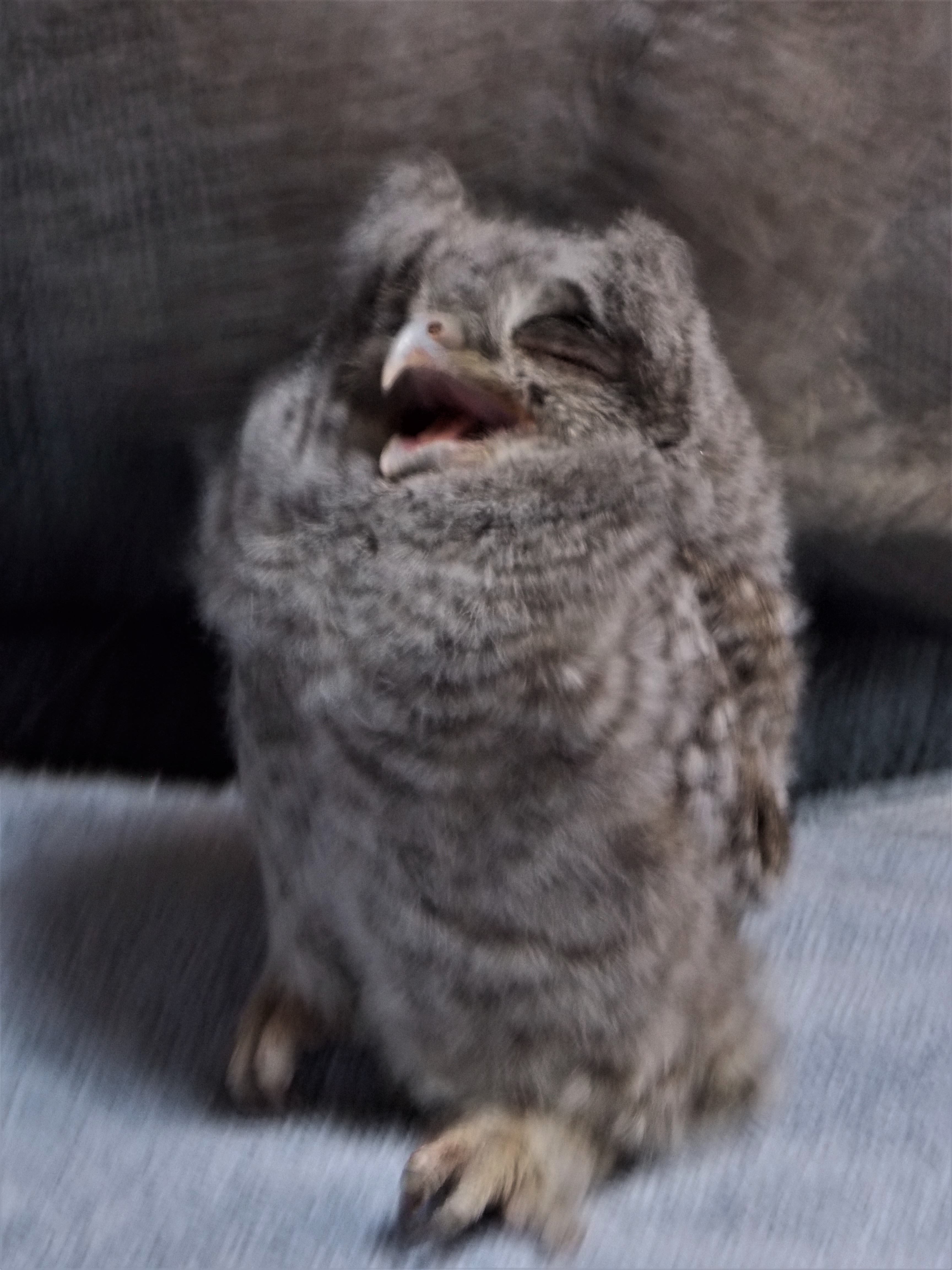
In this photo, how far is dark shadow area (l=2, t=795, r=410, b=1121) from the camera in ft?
1.53

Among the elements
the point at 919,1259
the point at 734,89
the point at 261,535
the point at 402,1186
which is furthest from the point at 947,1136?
the point at 734,89

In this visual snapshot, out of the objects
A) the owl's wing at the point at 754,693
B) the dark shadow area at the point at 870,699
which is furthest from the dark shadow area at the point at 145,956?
the dark shadow area at the point at 870,699

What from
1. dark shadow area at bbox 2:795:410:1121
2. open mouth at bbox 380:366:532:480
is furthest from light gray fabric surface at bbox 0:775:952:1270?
open mouth at bbox 380:366:532:480

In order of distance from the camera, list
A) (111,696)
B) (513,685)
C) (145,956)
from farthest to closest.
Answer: (111,696) → (145,956) → (513,685)

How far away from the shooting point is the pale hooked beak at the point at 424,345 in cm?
39

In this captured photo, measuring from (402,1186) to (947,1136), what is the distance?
0.20 metres

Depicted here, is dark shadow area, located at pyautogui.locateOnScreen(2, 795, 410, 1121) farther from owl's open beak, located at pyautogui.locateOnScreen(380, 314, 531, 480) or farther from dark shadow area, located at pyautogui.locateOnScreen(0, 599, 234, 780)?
owl's open beak, located at pyautogui.locateOnScreen(380, 314, 531, 480)

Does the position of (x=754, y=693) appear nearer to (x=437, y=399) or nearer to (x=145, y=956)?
(x=437, y=399)

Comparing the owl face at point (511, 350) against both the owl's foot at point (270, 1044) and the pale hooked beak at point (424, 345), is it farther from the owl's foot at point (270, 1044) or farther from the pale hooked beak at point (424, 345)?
the owl's foot at point (270, 1044)

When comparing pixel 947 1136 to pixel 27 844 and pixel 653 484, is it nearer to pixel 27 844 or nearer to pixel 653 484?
pixel 653 484

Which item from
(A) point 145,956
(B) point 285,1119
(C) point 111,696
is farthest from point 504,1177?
(C) point 111,696

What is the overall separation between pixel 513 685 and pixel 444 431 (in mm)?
85

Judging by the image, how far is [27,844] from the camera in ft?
1.94

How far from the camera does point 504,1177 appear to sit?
0.41 meters
